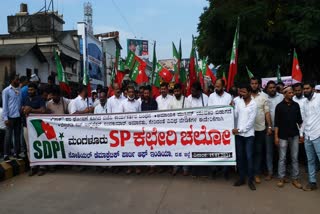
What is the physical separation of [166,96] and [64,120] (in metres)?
2.15

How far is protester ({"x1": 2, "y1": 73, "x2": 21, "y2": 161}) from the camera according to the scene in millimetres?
7641

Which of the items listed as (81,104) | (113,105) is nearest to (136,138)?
(113,105)

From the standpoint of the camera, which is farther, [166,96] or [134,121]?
[166,96]

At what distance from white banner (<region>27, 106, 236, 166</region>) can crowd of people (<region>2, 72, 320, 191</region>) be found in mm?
296

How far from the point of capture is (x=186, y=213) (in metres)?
4.98

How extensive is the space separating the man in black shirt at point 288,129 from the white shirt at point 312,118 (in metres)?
0.19

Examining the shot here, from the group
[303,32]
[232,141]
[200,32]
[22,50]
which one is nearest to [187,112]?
[232,141]

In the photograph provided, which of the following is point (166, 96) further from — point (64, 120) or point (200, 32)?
point (200, 32)

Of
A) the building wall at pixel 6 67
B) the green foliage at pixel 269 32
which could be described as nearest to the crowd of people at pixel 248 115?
the green foliage at pixel 269 32

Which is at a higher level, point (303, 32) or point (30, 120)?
point (303, 32)

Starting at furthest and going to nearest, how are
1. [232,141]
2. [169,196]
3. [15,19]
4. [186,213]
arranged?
[15,19] < [232,141] < [169,196] < [186,213]

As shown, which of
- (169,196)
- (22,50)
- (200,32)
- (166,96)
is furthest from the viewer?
(22,50)

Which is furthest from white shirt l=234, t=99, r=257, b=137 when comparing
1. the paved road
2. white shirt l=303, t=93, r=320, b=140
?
the paved road

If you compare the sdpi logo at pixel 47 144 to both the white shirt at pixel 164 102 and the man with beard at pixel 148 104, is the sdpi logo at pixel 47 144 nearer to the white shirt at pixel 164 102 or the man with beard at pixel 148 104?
the man with beard at pixel 148 104
